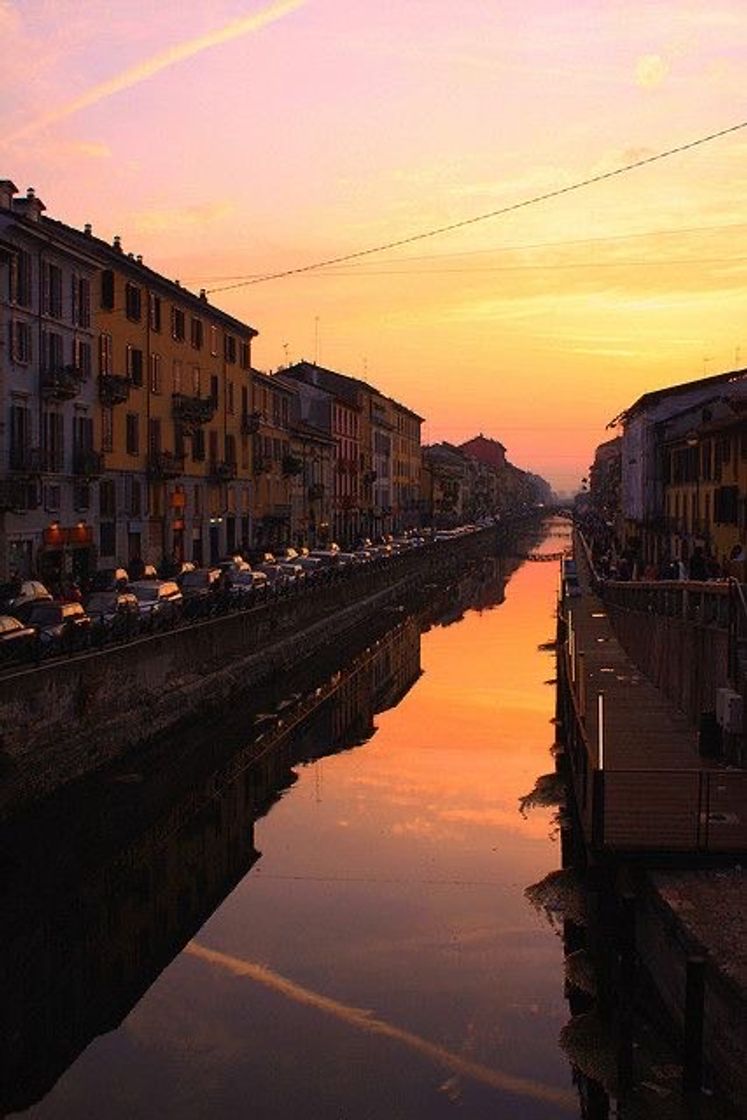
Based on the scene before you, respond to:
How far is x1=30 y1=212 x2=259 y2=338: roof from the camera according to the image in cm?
4756

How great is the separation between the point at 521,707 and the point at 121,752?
16926 mm

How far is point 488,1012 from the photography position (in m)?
17.1

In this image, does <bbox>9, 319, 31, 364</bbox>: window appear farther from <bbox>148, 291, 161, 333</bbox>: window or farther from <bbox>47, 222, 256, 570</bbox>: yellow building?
<bbox>148, 291, 161, 333</bbox>: window

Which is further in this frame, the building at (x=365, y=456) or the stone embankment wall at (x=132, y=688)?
the building at (x=365, y=456)

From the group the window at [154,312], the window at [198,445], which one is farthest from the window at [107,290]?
the window at [198,445]

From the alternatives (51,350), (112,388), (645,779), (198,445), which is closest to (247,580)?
(112,388)

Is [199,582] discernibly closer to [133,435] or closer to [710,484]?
[133,435]

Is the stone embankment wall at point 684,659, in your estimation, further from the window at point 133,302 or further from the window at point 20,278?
the window at point 133,302

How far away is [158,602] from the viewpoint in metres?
42.3

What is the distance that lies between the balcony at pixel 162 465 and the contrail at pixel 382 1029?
41.2 m

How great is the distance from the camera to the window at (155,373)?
60062 mm

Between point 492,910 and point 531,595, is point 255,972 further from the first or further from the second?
point 531,595

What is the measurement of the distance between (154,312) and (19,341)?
1597cm

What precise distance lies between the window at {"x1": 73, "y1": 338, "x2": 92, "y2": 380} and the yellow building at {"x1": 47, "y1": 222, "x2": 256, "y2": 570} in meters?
1.16
